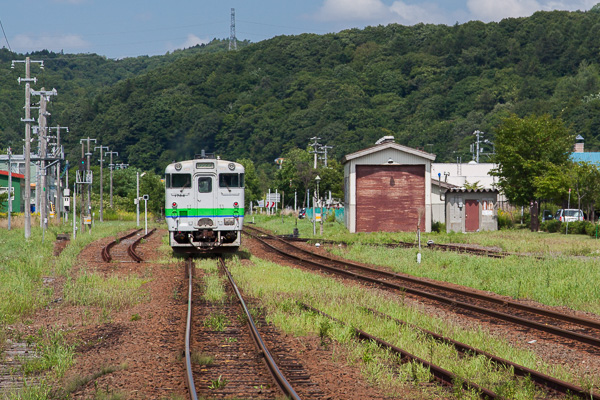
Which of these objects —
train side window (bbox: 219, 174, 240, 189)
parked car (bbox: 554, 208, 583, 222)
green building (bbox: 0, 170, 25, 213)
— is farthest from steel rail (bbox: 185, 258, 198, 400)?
green building (bbox: 0, 170, 25, 213)

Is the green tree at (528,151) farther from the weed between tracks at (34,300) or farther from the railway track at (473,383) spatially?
the railway track at (473,383)

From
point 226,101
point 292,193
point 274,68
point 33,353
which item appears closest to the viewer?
point 33,353

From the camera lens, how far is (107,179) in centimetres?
9662

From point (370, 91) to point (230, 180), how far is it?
Answer: 101 m

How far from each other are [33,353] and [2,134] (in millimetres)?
119089

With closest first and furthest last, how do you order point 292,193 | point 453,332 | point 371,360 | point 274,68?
1. point 371,360
2. point 453,332
3. point 292,193
4. point 274,68

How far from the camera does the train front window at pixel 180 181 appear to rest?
861 inches

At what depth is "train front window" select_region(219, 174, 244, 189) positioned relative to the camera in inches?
864

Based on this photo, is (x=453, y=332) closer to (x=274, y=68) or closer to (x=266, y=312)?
(x=266, y=312)

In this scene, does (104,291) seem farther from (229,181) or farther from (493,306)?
(493,306)

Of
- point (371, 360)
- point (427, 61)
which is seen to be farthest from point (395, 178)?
point (427, 61)

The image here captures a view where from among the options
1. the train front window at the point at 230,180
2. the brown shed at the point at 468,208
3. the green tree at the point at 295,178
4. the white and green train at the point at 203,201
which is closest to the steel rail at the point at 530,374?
the white and green train at the point at 203,201

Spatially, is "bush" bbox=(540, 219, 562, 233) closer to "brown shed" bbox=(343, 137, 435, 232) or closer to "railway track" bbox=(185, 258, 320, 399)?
"brown shed" bbox=(343, 137, 435, 232)

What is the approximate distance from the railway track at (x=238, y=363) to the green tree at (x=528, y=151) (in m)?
31.7
